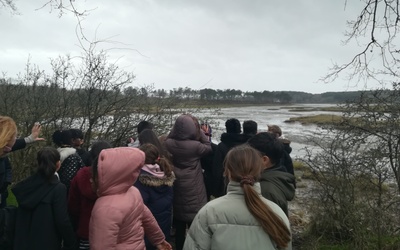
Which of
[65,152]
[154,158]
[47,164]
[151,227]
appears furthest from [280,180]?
[65,152]

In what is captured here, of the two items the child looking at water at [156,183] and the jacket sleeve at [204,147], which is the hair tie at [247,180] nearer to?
the child looking at water at [156,183]

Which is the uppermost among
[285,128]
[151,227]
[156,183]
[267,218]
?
[267,218]

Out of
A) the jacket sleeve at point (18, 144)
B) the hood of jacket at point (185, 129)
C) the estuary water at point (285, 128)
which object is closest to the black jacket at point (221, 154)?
the hood of jacket at point (185, 129)

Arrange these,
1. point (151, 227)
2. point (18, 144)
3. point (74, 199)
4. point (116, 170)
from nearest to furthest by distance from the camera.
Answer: point (116, 170) → point (151, 227) → point (74, 199) → point (18, 144)

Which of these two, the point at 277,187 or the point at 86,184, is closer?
the point at 277,187

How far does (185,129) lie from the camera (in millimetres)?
3990

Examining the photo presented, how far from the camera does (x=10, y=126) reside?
10.4ft

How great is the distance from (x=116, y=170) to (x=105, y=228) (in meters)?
0.40

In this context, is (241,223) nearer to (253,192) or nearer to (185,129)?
(253,192)

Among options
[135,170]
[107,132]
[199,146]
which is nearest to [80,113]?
[107,132]

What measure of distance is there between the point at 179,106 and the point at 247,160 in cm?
572

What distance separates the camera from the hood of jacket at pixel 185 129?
3990 mm

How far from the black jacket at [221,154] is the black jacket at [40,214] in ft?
6.00

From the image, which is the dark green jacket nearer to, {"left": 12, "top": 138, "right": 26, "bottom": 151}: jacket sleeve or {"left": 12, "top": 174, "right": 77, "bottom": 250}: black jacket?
{"left": 12, "top": 174, "right": 77, "bottom": 250}: black jacket
